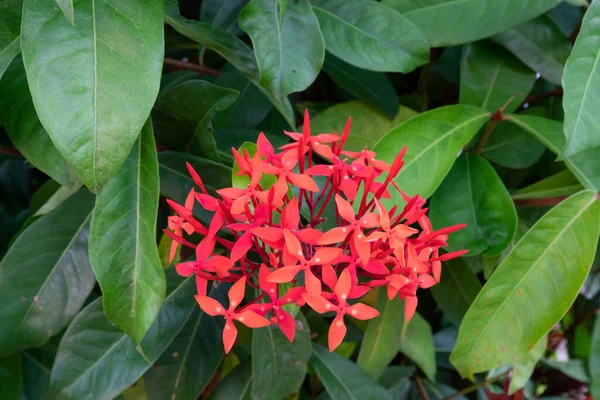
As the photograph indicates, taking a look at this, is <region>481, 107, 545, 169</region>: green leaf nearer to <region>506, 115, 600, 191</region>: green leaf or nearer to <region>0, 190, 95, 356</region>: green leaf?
<region>506, 115, 600, 191</region>: green leaf

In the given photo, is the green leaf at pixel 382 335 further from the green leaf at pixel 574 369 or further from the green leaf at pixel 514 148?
the green leaf at pixel 574 369

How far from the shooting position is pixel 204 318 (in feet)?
2.59

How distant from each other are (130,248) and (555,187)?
591mm

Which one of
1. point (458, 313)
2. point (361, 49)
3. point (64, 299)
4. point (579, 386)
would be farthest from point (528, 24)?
point (579, 386)

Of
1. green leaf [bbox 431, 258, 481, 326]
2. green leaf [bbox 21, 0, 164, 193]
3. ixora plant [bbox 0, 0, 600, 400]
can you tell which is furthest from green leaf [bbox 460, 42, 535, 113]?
green leaf [bbox 21, 0, 164, 193]

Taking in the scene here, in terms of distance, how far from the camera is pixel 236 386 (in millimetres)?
827

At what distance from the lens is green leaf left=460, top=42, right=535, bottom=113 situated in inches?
32.0

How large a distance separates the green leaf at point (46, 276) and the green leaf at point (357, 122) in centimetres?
34

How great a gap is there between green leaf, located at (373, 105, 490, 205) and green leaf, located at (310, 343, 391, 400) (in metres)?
0.34

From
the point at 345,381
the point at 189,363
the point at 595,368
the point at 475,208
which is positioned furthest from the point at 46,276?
the point at 595,368

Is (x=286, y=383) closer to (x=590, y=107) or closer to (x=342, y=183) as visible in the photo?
(x=342, y=183)

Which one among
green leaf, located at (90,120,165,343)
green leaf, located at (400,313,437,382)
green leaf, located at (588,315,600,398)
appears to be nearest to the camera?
green leaf, located at (90,120,165,343)

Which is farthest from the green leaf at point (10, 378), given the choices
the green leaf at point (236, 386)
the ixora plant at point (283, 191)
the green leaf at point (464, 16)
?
the green leaf at point (464, 16)

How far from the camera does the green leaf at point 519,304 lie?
24.2 inches
